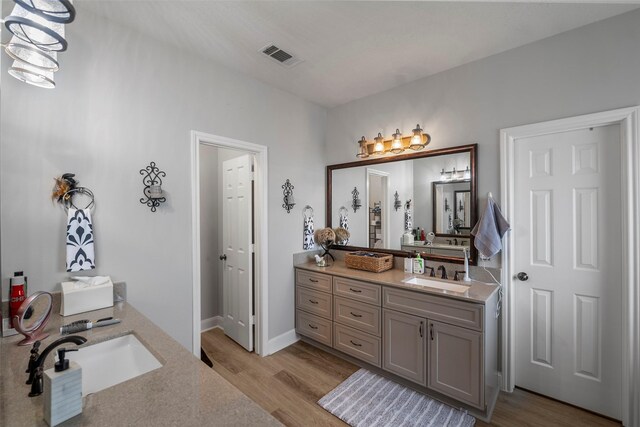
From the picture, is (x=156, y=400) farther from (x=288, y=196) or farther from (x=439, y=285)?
(x=288, y=196)

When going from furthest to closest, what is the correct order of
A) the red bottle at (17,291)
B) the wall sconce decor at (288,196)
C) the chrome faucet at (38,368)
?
the wall sconce decor at (288,196) < the red bottle at (17,291) < the chrome faucet at (38,368)

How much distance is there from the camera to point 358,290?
2.62 meters

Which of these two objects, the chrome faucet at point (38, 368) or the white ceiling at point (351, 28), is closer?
the chrome faucet at point (38, 368)

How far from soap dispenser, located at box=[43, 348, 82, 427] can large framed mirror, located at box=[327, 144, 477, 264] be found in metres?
2.59

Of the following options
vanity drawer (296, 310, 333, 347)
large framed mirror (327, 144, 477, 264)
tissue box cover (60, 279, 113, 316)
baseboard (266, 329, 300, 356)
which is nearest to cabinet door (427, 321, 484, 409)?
large framed mirror (327, 144, 477, 264)

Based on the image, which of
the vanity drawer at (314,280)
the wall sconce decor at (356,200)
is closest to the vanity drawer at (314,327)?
the vanity drawer at (314,280)

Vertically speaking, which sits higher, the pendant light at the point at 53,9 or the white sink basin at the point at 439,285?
the pendant light at the point at 53,9

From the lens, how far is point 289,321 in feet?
10.3

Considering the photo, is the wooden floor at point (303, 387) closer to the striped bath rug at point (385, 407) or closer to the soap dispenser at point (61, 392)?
the striped bath rug at point (385, 407)

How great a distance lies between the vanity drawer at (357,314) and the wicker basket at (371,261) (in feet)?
1.22

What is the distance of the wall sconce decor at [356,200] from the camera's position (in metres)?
3.34

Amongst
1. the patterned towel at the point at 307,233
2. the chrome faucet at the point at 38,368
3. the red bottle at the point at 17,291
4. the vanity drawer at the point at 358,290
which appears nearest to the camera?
the chrome faucet at the point at 38,368

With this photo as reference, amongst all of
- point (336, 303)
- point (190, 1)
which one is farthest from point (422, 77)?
point (336, 303)

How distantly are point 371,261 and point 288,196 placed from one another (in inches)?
44.6
